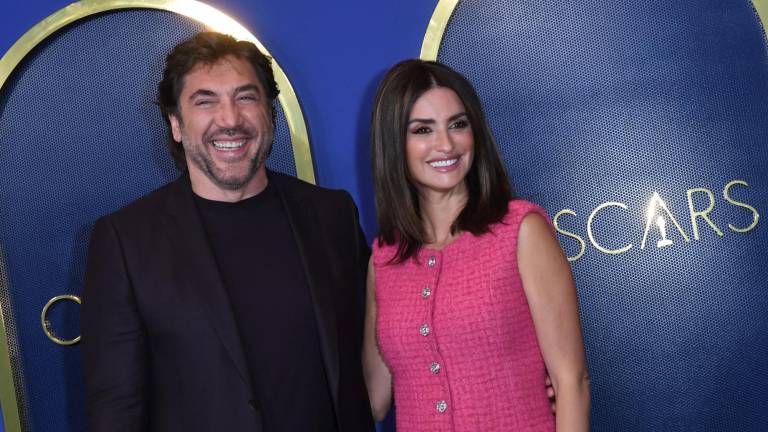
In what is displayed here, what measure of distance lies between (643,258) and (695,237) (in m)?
0.16

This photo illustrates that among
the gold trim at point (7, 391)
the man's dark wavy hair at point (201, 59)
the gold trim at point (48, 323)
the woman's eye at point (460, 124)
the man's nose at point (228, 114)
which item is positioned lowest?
the gold trim at point (7, 391)

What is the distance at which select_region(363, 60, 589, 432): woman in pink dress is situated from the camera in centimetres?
217

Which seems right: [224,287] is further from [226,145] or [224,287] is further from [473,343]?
[473,343]

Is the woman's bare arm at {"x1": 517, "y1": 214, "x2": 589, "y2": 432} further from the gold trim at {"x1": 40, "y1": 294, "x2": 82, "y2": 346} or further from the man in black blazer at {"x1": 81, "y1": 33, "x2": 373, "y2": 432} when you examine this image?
the gold trim at {"x1": 40, "y1": 294, "x2": 82, "y2": 346}

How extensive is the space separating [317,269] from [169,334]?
1.33 feet

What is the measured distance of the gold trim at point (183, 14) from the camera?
276 centimetres

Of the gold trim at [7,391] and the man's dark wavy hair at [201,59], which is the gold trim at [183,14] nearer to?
the man's dark wavy hair at [201,59]

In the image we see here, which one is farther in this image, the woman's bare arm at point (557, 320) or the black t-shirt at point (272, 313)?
the black t-shirt at point (272, 313)

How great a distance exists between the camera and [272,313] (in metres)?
2.31

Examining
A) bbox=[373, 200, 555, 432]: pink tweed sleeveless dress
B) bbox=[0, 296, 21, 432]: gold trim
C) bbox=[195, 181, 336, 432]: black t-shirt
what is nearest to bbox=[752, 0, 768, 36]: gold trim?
bbox=[373, 200, 555, 432]: pink tweed sleeveless dress

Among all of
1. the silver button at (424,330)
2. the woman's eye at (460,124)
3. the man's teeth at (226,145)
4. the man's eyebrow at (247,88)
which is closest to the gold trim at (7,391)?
the man's teeth at (226,145)

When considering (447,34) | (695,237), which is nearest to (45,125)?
(447,34)

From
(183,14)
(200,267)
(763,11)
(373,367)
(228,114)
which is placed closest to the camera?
(200,267)

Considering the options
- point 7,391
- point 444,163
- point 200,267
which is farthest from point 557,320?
point 7,391
